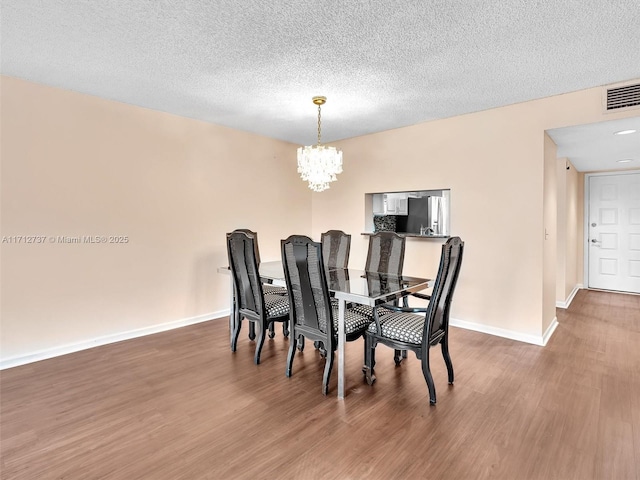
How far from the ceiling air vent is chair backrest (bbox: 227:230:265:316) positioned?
341 cm

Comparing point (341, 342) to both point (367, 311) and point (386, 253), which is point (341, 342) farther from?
point (386, 253)

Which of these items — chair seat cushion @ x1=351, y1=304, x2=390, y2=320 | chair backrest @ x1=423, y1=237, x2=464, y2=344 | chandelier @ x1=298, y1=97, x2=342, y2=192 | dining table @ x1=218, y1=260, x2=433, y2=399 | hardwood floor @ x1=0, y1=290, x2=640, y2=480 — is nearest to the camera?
hardwood floor @ x1=0, y1=290, x2=640, y2=480

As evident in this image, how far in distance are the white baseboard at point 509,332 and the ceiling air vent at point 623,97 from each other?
2268 mm

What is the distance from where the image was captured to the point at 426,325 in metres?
2.30

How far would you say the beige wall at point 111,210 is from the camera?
301cm

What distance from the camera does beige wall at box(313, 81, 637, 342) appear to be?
3.48m

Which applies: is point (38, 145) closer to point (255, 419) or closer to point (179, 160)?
point (179, 160)

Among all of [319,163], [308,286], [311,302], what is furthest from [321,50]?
[311,302]

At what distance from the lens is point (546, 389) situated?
8.32ft

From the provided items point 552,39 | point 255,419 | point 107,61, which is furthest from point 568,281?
point 107,61

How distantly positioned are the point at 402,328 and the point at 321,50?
2.08m

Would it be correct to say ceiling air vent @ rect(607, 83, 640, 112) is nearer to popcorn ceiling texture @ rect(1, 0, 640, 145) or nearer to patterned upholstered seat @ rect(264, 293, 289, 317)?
popcorn ceiling texture @ rect(1, 0, 640, 145)

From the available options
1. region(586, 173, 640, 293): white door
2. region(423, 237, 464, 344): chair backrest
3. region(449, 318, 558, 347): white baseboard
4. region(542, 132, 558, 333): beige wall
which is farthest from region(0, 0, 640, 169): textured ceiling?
region(586, 173, 640, 293): white door

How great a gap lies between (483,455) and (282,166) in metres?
4.38
